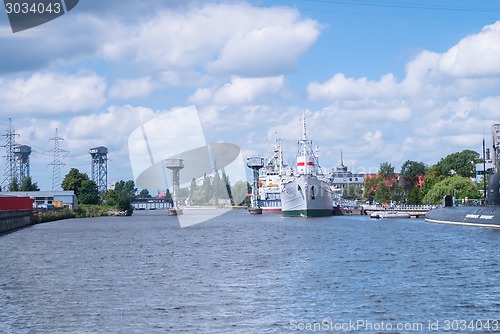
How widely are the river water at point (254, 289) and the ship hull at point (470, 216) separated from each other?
33.3 m

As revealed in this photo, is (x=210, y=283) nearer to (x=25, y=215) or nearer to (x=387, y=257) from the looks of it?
(x=387, y=257)

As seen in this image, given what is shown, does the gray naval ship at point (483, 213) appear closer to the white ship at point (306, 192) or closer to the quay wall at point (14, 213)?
the white ship at point (306, 192)

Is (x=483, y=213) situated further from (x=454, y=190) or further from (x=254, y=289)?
(x=254, y=289)

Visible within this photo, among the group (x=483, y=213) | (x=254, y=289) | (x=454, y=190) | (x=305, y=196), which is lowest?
(x=254, y=289)

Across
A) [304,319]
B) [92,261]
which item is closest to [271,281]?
[304,319]

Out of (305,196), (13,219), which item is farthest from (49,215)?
(305,196)

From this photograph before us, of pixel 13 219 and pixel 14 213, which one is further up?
pixel 14 213

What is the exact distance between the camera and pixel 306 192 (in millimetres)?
158375

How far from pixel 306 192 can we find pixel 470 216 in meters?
50.1

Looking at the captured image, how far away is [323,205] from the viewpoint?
16688cm
